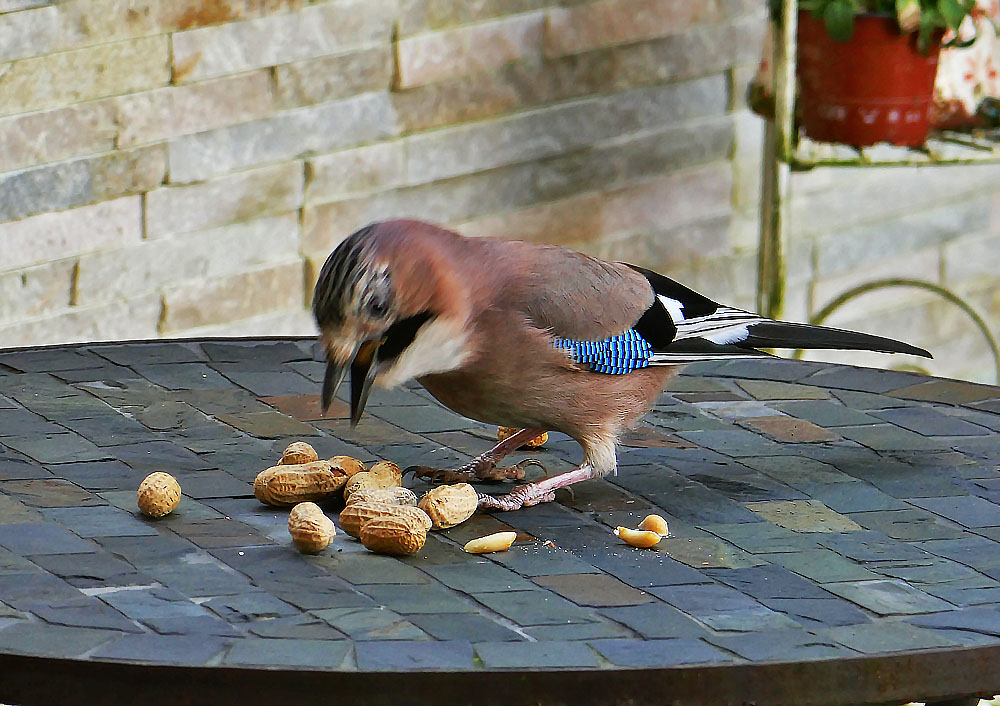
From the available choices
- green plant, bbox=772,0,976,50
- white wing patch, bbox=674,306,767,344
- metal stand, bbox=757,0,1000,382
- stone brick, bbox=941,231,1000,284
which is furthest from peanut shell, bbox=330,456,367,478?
stone brick, bbox=941,231,1000,284

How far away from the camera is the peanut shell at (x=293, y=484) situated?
6.59 ft

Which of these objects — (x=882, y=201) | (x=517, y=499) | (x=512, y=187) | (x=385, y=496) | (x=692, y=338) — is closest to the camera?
(x=385, y=496)

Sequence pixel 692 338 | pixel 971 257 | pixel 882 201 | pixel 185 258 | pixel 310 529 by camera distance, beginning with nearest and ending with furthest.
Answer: pixel 310 529, pixel 692 338, pixel 185 258, pixel 882 201, pixel 971 257

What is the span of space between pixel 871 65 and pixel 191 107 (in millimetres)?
1706

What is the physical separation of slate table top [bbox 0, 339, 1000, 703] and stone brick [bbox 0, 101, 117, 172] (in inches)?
29.5

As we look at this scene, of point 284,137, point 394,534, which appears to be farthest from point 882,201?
point 394,534

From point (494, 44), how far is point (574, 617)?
259 cm

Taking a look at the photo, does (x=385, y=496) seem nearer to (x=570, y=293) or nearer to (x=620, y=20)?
(x=570, y=293)

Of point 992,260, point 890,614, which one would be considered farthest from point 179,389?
point 992,260

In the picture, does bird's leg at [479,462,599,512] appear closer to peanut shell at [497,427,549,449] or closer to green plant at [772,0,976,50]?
peanut shell at [497,427,549,449]

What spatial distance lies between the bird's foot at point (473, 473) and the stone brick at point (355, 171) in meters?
1.69

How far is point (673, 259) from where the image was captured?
180 inches

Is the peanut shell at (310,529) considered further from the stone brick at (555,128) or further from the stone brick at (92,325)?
the stone brick at (555,128)

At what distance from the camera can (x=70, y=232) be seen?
341cm
